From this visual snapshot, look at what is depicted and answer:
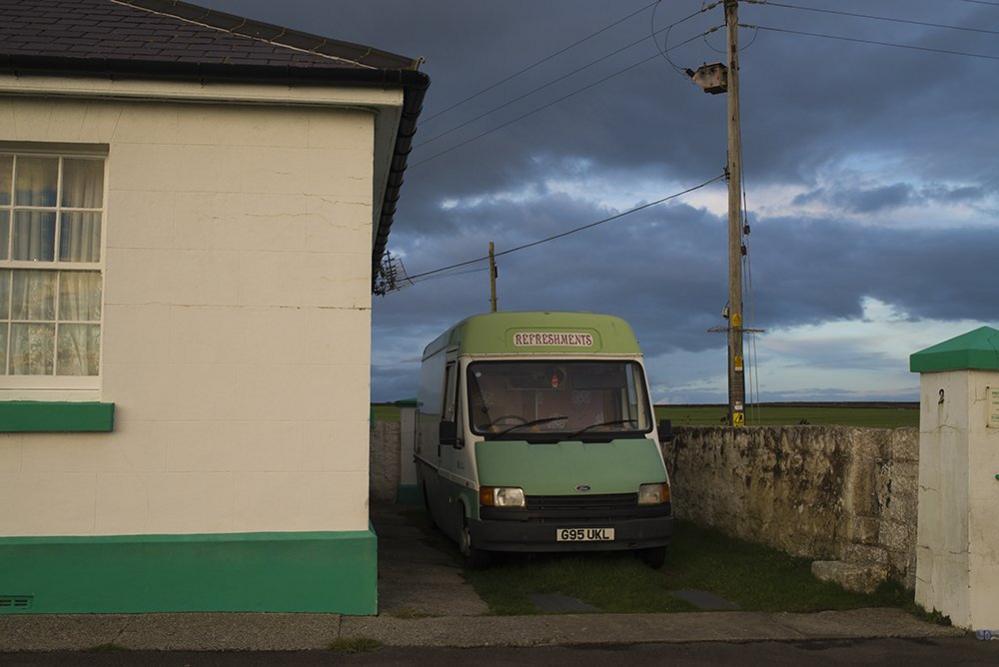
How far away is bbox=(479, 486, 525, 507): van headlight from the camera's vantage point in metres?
9.92

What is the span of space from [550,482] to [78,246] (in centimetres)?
473

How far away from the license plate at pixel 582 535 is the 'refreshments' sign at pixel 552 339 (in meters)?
2.18

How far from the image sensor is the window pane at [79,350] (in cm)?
804

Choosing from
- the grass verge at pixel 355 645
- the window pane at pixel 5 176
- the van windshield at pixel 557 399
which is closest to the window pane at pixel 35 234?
the window pane at pixel 5 176

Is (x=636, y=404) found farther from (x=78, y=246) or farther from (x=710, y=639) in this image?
(x=78, y=246)

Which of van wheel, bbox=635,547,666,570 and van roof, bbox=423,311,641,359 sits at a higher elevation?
van roof, bbox=423,311,641,359

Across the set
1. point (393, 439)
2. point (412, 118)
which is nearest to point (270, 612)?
point (412, 118)

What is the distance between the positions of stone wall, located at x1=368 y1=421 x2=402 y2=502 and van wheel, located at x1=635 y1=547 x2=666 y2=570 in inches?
339

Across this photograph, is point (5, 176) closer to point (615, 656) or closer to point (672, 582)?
point (615, 656)

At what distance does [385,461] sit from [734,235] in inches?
302

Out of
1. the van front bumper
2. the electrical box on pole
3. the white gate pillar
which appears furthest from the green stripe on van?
the electrical box on pole

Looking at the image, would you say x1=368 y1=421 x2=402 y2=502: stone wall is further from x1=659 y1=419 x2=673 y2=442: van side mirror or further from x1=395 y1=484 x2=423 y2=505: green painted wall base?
x1=659 y1=419 x2=673 y2=442: van side mirror

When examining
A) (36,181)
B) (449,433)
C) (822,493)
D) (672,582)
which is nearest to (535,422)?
(449,433)

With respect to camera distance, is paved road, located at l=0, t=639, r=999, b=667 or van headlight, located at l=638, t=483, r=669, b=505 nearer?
paved road, located at l=0, t=639, r=999, b=667
